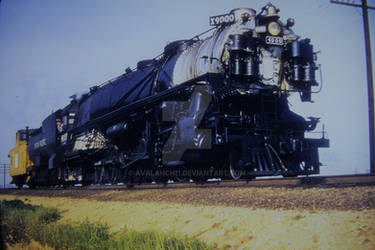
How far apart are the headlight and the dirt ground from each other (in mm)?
4217

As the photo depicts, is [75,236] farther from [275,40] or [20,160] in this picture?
[20,160]

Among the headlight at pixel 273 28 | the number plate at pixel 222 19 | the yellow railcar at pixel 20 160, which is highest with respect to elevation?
the number plate at pixel 222 19

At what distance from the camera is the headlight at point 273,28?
913 centimetres

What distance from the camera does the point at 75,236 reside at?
19.1 ft

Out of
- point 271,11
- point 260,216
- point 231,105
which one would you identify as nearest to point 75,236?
point 260,216

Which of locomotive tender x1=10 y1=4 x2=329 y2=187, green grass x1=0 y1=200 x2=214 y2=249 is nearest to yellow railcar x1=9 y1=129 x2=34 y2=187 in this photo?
locomotive tender x1=10 y1=4 x2=329 y2=187

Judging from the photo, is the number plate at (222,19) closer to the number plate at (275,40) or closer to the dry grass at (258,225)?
the number plate at (275,40)

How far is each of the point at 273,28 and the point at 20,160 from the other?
729 inches

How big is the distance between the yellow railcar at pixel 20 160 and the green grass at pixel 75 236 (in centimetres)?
1292

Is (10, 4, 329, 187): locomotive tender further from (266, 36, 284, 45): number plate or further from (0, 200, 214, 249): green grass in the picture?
(0, 200, 214, 249): green grass

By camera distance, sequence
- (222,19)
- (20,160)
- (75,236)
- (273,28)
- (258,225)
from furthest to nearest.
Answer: (20,160), (222,19), (273,28), (75,236), (258,225)

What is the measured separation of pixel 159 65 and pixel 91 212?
510cm

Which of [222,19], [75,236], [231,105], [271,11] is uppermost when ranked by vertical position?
[271,11]

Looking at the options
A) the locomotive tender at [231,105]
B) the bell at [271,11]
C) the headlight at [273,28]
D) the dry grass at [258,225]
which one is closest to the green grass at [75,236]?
the dry grass at [258,225]
